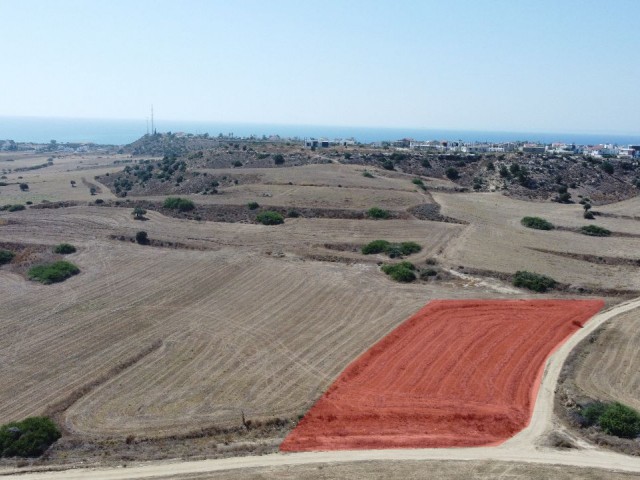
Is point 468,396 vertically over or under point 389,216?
under

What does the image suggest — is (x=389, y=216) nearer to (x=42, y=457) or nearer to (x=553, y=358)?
(x=553, y=358)

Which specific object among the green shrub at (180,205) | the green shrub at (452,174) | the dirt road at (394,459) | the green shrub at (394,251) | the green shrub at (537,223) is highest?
the green shrub at (452,174)

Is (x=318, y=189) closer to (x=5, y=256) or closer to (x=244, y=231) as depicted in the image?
(x=244, y=231)

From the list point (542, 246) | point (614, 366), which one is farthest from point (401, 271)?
point (542, 246)

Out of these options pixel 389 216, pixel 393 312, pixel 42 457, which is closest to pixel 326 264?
pixel 393 312

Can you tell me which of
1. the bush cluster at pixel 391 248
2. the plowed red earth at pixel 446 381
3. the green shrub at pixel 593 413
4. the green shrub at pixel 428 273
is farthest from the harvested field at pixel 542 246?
the green shrub at pixel 593 413

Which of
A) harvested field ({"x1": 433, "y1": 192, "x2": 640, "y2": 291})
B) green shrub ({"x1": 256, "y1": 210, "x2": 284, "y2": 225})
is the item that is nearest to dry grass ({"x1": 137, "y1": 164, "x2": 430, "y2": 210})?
green shrub ({"x1": 256, "y1": 210, "x2": 284, "y2": 225})

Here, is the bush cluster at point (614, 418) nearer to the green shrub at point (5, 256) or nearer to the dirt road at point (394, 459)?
the dirt road at point (394, 459)
